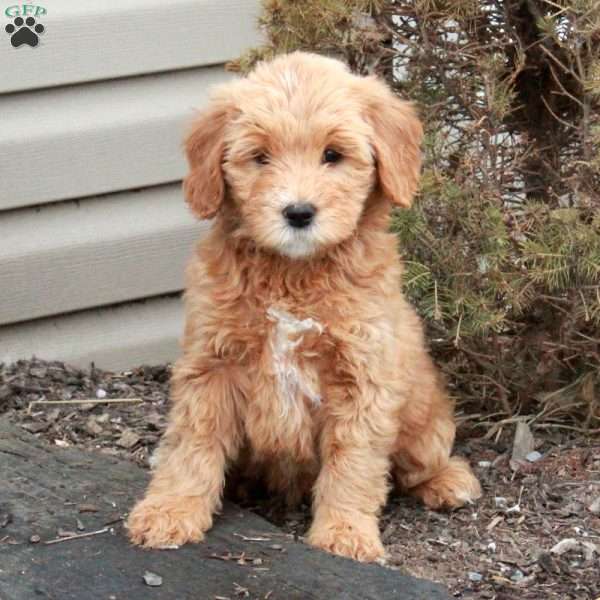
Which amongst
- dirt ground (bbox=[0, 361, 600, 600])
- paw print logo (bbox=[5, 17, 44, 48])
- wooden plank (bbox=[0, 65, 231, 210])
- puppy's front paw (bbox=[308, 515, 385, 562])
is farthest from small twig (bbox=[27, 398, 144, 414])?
puppy's front paw (bbox=[308, 515, 385, 562])

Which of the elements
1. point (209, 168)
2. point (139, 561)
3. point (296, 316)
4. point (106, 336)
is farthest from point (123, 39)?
point (139, 561)

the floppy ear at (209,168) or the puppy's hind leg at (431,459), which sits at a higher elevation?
the floppy ear at (209,168)

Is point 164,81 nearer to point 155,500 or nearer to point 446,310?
point 446,310

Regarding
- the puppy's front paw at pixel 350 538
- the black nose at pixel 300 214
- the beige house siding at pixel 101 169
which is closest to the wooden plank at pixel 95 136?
the beige house siding at pixel 101 169

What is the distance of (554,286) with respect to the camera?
5031mm

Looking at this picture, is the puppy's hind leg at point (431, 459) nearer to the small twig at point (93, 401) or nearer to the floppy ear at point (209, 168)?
the floppy ear at point (209, 168)

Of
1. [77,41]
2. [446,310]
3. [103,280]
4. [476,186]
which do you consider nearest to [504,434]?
[446,310]

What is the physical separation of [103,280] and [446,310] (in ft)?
6.65

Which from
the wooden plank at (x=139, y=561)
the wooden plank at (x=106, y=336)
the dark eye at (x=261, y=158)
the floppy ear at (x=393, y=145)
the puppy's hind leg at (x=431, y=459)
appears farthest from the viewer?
the wooden plank at (x=106, y=336)

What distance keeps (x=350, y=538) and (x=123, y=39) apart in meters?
2.98

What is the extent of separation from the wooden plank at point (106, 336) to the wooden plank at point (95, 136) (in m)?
0.62

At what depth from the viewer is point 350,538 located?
4.36m

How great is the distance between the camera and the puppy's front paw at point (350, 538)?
171 inches

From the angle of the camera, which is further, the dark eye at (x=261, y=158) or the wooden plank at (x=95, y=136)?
the wooden plank at (x=95, y=136)
